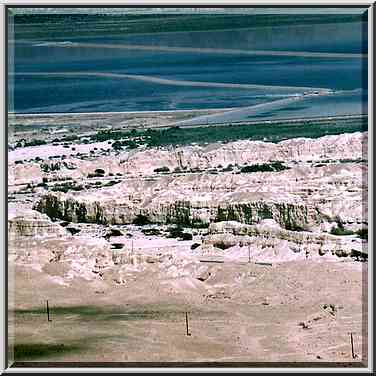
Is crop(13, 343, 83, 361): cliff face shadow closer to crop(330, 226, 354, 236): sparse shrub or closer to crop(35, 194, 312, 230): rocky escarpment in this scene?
crop(35, 194, 312, 230): rocky escarpment

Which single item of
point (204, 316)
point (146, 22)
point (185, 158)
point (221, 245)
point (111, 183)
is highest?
point (146, 22)

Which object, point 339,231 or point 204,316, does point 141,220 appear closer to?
point 204,316

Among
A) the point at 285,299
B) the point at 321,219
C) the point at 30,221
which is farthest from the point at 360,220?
the point at 30,221

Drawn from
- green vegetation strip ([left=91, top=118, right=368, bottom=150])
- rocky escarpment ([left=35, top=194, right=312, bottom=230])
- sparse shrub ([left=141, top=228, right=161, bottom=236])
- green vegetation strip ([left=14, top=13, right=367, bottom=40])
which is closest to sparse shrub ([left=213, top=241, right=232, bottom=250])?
rocky escarpment ([left=35, top=194, right=312, bottom=230])

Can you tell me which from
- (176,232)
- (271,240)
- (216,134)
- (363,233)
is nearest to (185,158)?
(216,134)

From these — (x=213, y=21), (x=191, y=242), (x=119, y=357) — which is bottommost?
(x=119, y=357)

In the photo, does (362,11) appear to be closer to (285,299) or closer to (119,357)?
(285,299)

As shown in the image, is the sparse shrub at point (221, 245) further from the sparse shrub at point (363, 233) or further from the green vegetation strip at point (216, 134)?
the sparse shrub at point (363, 233)

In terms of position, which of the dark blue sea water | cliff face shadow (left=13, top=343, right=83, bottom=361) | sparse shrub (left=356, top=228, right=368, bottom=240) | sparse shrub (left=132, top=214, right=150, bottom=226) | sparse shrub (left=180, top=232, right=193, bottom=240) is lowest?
cliff face shadow (left=13, top=343, right=83, bottom=361)

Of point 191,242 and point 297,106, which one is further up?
point 297,106
